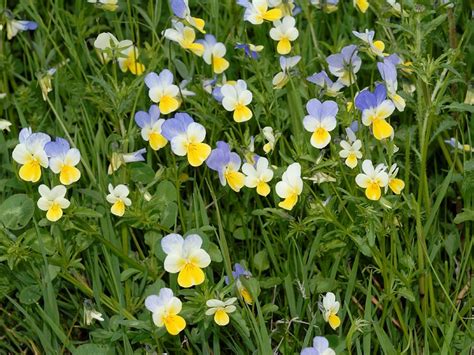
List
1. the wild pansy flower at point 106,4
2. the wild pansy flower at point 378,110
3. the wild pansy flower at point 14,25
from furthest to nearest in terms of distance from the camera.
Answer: the wild pansy flower at point 14,25 < the wild pansy flower at point 106,4 < the wild pansy flower at point 378,110

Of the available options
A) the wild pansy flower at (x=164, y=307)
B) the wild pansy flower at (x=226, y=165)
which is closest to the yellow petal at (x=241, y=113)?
the wild pansy flower at (x=226, y=165)

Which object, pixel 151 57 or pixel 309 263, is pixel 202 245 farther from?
pixel 151 57

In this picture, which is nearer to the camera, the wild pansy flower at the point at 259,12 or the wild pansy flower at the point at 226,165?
the wild pansy flower at the point at 226,165

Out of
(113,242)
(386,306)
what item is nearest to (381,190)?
(386,306)

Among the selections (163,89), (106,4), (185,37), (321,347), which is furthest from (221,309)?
(106,4)

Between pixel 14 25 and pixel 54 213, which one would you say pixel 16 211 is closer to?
pixel 54 213

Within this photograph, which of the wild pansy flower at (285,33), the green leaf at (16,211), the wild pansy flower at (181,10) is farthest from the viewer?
the wild pansy flower at (285,33)

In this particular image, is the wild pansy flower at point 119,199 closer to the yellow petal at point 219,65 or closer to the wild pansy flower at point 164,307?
the wild pansy flower at point 164,307
